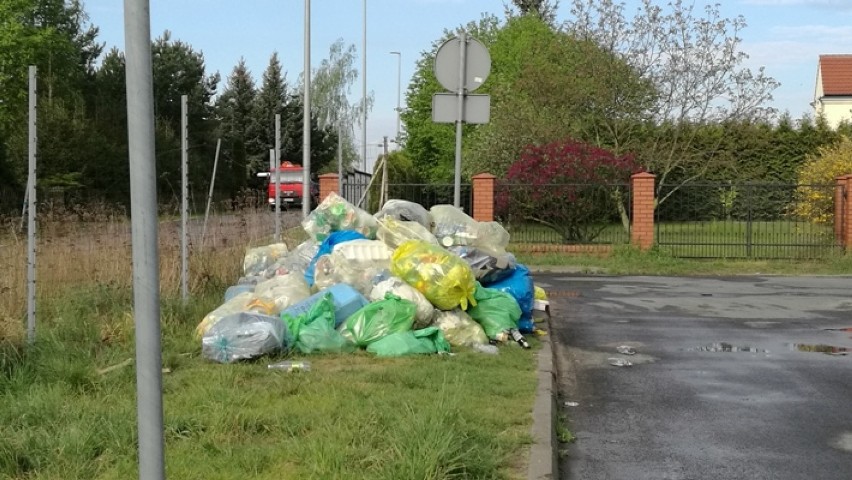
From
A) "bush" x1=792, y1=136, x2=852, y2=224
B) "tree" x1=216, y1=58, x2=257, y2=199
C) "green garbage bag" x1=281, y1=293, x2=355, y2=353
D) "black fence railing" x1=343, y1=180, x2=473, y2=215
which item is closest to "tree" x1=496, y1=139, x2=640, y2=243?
"black fence railing" x1=343, y1=180, x2=473, y2=215

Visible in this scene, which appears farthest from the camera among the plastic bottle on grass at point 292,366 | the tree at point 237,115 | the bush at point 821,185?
the tree at point 237,115

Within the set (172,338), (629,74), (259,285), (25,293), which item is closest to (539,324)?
(259,285)

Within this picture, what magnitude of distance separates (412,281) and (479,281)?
1.28 meters

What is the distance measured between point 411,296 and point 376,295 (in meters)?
0.40

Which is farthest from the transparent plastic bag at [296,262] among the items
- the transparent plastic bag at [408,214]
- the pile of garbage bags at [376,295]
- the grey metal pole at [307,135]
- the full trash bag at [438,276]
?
the grey metal pole at [307,135]

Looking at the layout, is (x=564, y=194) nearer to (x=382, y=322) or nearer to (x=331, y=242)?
(x=331, y=242)

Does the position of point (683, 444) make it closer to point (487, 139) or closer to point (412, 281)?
point (412, 281)

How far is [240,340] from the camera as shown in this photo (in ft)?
25.4

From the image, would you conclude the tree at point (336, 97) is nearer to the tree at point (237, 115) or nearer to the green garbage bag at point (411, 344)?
the tree at point (237, 115)

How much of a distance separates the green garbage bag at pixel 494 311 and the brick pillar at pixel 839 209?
15.1 meters

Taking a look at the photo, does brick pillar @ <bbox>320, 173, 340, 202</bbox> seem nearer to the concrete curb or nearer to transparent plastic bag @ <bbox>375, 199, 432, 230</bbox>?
transparent plastic bag @ <bbox>375, 199, 432, 230</bbox>

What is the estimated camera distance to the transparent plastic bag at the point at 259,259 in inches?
440

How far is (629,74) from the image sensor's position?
30203mm

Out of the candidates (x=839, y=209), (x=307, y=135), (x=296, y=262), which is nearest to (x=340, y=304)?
(x=296, y=262)
